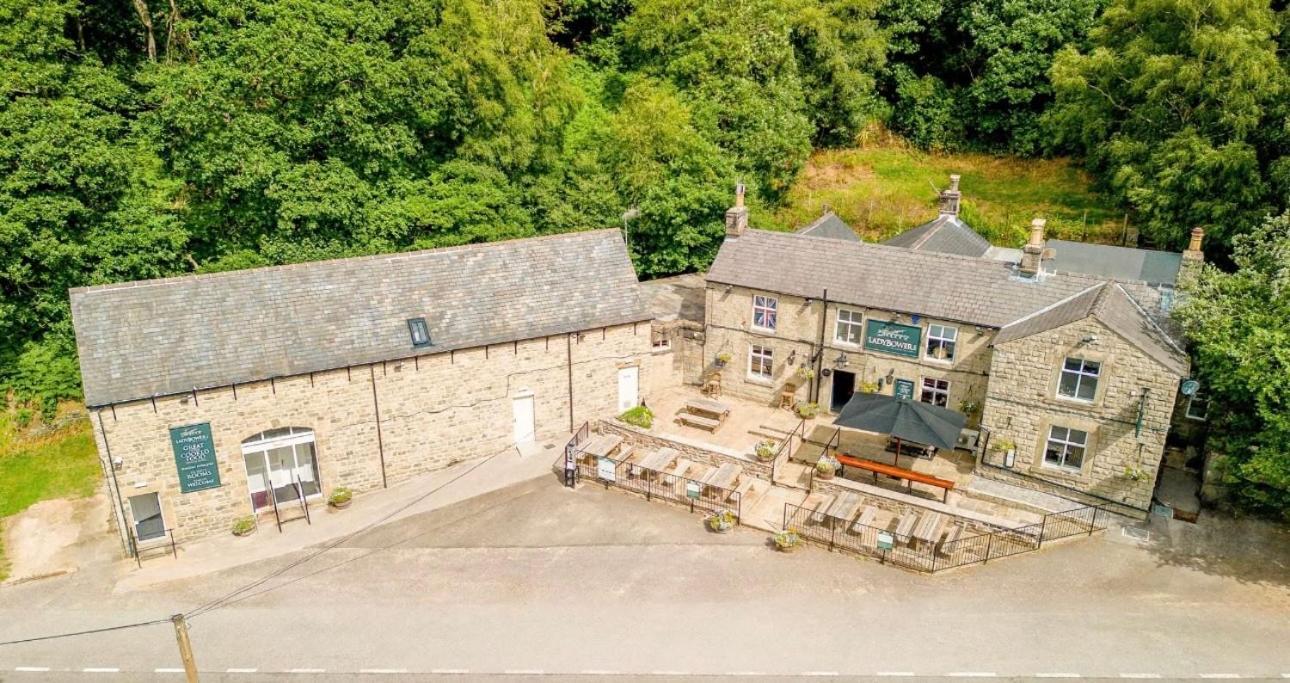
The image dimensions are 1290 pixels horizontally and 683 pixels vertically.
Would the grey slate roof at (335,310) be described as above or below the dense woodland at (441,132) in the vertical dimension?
below

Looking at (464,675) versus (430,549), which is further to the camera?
(430,549)

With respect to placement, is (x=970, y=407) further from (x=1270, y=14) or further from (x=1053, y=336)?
(x=1270, y=14)

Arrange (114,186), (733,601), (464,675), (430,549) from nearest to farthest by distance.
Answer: (464,675), (733,601), (430,549), (114,186)

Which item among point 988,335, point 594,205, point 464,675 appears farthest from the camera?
point 594,205

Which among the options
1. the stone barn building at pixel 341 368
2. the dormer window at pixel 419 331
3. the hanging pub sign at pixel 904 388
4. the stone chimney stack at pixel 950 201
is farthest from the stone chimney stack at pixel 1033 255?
the dormer window at pixel 419 331

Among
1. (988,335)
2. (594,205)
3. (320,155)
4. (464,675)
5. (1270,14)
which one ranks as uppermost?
(1270,14)

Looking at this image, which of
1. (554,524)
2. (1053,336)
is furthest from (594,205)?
(1053,336)

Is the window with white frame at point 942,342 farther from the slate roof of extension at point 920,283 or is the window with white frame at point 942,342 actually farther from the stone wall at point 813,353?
the slate roof of extension at point 920,283
